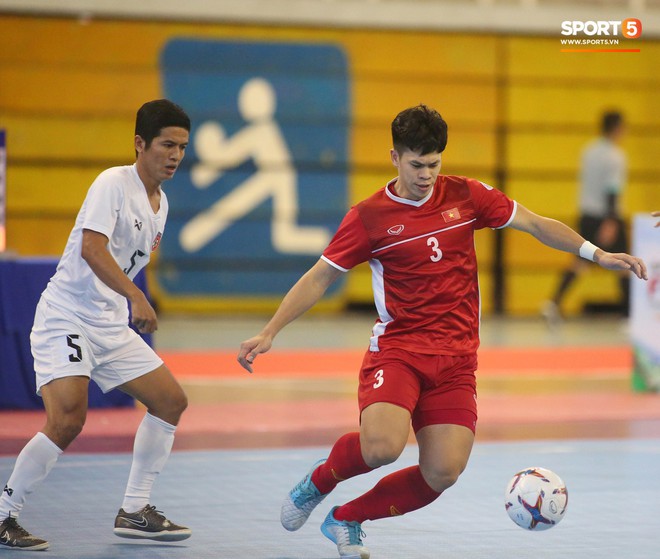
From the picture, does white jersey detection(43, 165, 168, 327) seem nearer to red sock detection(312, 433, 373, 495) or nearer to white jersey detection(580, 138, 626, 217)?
red sock detection(312, 433, 373, 495)

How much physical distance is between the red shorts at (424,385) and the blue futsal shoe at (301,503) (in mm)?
473

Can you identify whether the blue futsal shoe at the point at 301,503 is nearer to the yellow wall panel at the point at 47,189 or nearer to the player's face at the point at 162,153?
the player's face at the point at 162,153

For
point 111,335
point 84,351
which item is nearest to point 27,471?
point 84,351

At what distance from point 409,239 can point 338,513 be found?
48.7 inches

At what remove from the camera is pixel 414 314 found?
5512 millimetres

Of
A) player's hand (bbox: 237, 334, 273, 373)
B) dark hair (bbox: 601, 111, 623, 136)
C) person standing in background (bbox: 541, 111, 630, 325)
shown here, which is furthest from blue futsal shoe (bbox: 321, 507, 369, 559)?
dark hair (bbox: 601, 111, 623, 136)

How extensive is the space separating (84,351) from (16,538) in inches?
34.1

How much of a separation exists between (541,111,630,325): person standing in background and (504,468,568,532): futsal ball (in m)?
9.57

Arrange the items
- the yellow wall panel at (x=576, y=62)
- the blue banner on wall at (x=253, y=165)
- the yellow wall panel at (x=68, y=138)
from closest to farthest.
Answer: the yellow wall panel at (x=68, y=138) < the blue banner on wall at (x=253, y=165) < the yellow wall panel at (x=576, y=62)

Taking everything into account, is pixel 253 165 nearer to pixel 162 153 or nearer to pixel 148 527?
pixel 162 153

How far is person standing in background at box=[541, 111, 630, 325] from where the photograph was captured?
585 inches

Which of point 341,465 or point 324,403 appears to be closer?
point 341,465

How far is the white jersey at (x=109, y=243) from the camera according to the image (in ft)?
18.7
